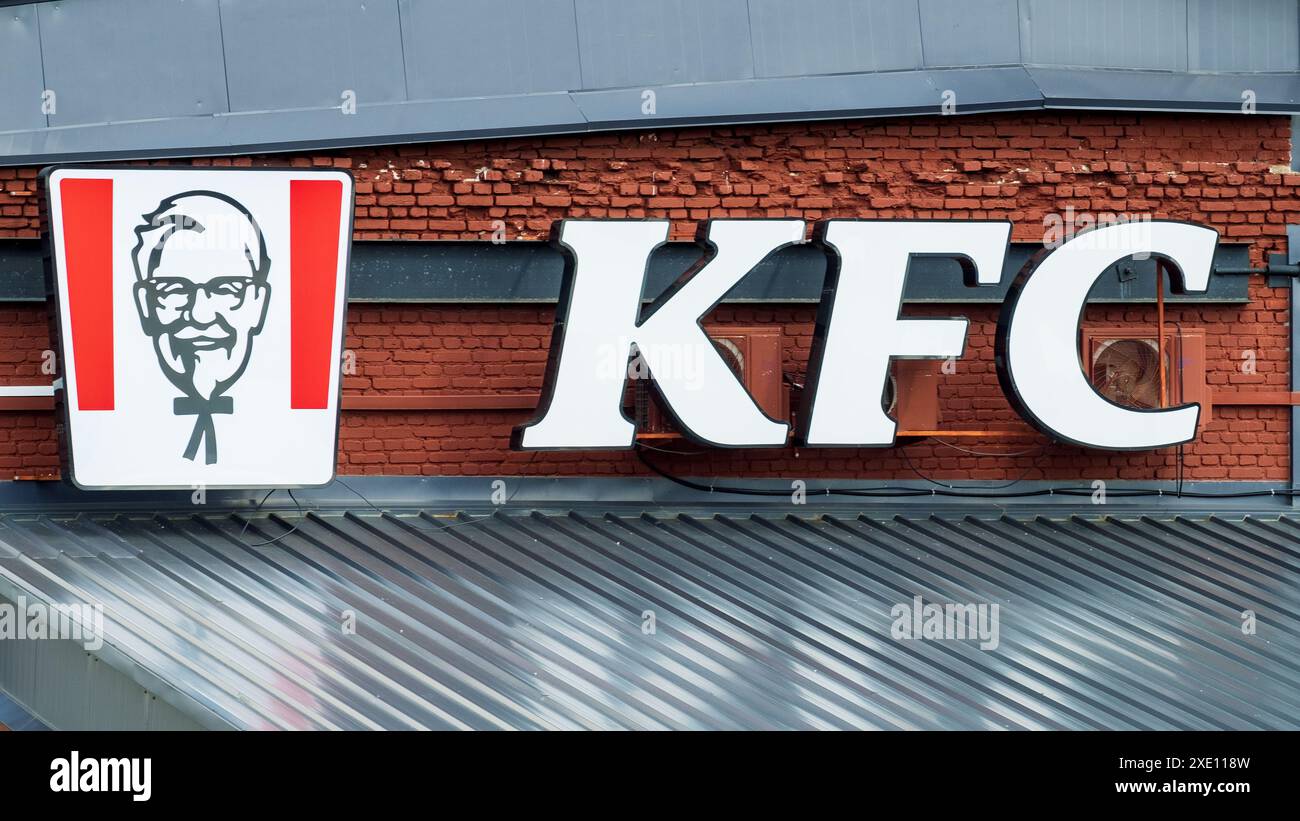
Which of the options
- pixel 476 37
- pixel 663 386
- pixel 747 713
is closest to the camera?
pixel 747 713

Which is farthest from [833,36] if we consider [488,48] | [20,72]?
[20,72]

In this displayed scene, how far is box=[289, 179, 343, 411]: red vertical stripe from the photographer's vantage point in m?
8.49

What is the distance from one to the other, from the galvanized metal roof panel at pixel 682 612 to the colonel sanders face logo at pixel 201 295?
2.83 ft

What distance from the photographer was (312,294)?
27.9 feet

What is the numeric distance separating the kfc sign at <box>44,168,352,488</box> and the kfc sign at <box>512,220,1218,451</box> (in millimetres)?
1283

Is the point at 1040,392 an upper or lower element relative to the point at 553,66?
lower

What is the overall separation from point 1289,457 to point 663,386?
4215mm

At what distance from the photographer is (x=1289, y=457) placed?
32.9ft

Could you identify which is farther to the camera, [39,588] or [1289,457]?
[1289,457]

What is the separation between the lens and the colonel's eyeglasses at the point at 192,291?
839cm
